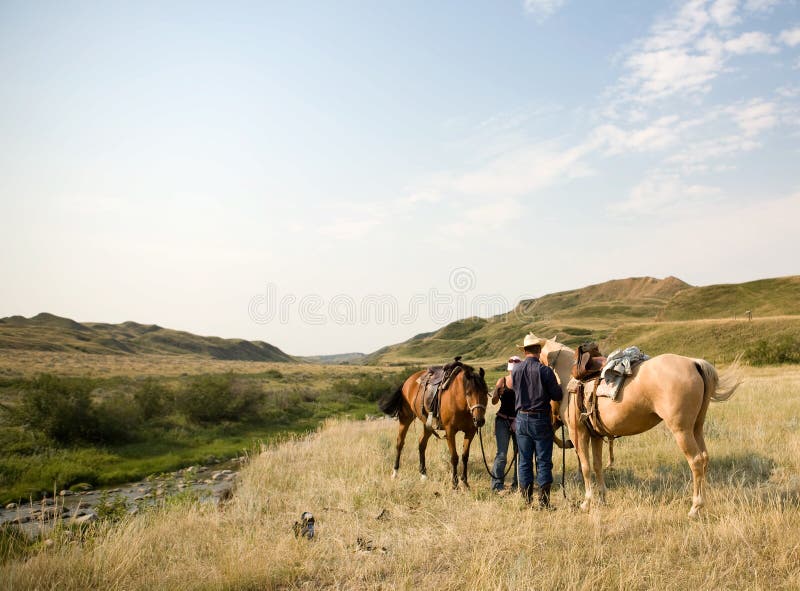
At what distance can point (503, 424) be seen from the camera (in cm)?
754

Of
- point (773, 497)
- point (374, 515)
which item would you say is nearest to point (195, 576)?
point (374, 515)

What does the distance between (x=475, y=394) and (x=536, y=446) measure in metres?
1.37

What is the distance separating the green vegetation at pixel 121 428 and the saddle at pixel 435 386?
23.7ft

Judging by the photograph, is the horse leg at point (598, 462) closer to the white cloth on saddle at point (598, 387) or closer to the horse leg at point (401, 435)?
the white cloth on saddle at point (598, 387)

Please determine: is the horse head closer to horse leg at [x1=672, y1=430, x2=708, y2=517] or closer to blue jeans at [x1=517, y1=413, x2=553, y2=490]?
blue jeans at [x1=517, y1=413, x2=553, y2=490]

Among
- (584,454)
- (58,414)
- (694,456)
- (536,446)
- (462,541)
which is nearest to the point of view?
(462,541)

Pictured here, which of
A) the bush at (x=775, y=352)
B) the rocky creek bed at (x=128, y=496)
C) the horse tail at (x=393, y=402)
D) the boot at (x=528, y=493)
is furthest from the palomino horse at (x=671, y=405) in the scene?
the bush at (x=775, y=352)

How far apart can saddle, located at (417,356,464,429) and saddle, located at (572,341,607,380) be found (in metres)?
2.05

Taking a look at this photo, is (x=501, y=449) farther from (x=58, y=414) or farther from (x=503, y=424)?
(x=58, y=414)

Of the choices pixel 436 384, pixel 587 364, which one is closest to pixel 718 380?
pixel 587 364

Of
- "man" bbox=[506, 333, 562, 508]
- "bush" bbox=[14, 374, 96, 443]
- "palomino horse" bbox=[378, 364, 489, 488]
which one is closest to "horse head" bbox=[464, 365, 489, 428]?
"palomino horse" bbox=[378, 364, 489, 488]

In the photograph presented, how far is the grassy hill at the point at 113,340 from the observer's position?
66.5 m

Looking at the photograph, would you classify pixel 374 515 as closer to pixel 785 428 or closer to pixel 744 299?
pixel 785 428

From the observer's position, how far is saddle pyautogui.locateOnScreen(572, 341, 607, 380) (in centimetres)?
656
